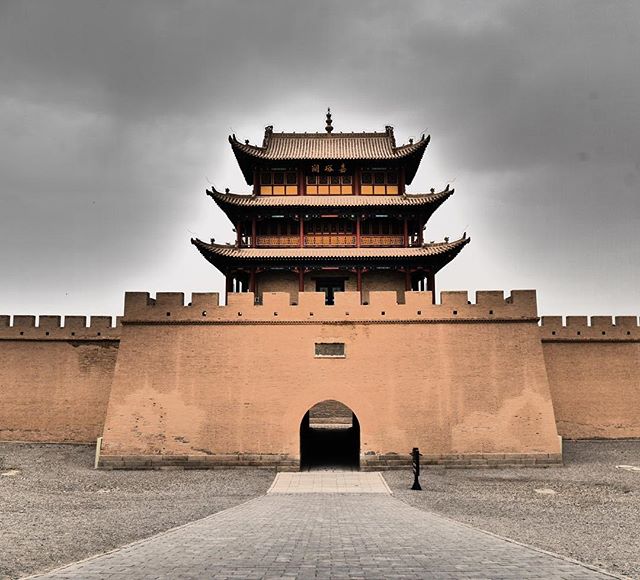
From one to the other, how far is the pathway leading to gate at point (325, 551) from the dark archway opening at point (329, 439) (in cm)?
615

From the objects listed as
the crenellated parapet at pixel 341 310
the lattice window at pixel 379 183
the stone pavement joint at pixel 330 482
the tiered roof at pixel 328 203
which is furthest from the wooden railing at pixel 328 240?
the stone pavement joint at pixel 330 482

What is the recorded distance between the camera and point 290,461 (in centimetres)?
1367

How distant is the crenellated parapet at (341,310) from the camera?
14.5m

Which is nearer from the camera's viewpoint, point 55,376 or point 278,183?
point 55,376

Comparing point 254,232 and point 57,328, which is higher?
point 254,232

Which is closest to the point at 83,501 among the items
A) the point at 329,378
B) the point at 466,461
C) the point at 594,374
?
the point at 329,378

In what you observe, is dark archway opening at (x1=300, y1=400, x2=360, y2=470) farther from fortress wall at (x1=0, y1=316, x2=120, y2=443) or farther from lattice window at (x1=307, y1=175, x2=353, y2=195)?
lattice window at (x1=307, y1=175, x2=353, y2=195)

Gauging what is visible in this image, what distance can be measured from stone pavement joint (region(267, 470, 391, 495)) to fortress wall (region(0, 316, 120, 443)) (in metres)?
7.47

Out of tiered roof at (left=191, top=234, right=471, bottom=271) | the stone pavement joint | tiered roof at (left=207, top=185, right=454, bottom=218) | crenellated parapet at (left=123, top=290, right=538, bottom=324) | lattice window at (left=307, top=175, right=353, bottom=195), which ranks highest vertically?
lattice window at (left=307, top=175, right=353, bottom=195)

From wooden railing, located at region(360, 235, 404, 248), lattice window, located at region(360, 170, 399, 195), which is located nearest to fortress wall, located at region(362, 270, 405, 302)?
wooden railing, located at region(360, 235, 404, 248)

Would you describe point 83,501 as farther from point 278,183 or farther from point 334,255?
point 278,183

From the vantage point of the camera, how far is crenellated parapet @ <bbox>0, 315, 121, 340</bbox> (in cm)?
1712

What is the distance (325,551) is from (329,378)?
846cm

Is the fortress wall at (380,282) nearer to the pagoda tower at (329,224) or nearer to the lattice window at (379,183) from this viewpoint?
the pagoda tower at (329,224)
